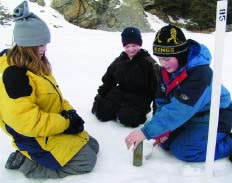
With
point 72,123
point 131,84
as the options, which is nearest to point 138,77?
point 131,84

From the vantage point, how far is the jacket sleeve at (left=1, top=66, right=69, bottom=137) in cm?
257

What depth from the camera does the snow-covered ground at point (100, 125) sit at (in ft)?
9.26

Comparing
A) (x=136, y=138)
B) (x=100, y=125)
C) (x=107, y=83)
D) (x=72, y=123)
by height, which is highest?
(x=72, y=123)

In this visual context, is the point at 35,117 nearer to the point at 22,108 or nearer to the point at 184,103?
the point at 22,108

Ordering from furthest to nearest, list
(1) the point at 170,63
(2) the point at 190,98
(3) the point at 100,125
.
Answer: (3) the point at 100,125 → (1) the point at 170,63 → (2) the point at 190,98

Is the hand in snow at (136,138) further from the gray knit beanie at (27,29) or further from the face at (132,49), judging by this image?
the face at (132,49)

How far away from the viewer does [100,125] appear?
3.86m

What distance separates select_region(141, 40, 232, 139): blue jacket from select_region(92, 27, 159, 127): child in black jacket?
3.12ft

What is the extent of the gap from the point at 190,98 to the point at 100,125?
139 cm

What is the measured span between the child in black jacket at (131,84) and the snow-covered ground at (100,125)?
154 millimetres

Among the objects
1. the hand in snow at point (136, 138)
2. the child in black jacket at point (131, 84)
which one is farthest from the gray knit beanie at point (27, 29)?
the child in black jacket at point (131, 84)

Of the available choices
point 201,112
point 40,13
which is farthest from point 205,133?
point 40,13

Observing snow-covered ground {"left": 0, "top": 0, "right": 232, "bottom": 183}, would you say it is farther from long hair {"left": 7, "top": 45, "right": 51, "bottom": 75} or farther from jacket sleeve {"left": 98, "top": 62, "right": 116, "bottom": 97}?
long hair {"left": 7, "top": 45, "right": 51, "bottom": 75}

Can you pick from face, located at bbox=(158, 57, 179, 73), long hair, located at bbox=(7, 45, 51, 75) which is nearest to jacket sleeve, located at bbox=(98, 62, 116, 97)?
face, located at bbox=(158, 57, 179, 73)
